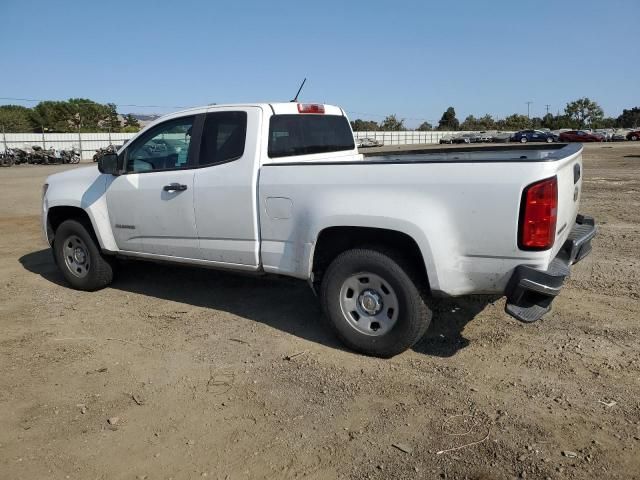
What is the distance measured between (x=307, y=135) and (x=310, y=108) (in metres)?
0.29

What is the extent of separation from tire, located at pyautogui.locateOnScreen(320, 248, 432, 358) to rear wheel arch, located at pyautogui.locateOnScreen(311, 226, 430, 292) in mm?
59

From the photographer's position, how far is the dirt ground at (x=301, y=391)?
300cm

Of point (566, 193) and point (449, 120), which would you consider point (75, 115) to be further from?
point (566, 193)

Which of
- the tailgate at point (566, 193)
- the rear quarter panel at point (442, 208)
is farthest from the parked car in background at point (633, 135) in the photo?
the rear quarter panel at point (442, 208)

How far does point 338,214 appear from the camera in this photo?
13.5 feet

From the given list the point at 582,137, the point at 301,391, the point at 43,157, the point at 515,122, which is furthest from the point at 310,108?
→ the point at 515,122

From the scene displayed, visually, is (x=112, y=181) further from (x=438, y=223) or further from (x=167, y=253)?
(x=438, y=223)

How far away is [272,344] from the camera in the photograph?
4637mm

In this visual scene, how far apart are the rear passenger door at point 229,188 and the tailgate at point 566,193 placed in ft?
7.62

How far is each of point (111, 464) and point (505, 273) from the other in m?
2.63

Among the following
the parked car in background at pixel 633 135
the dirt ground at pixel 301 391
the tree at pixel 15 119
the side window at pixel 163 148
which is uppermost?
the tree at pixel 15 119

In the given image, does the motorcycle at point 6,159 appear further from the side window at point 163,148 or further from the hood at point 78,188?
the side window at point 163,148

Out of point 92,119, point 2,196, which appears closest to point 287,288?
point 2,196

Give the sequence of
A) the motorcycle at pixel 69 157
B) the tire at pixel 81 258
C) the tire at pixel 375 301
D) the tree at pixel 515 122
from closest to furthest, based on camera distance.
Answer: the tire at pixel 375 301
the tire at pixel 81 258
the motorcycle at pixel 69 157
the tree at pixel 515 122
